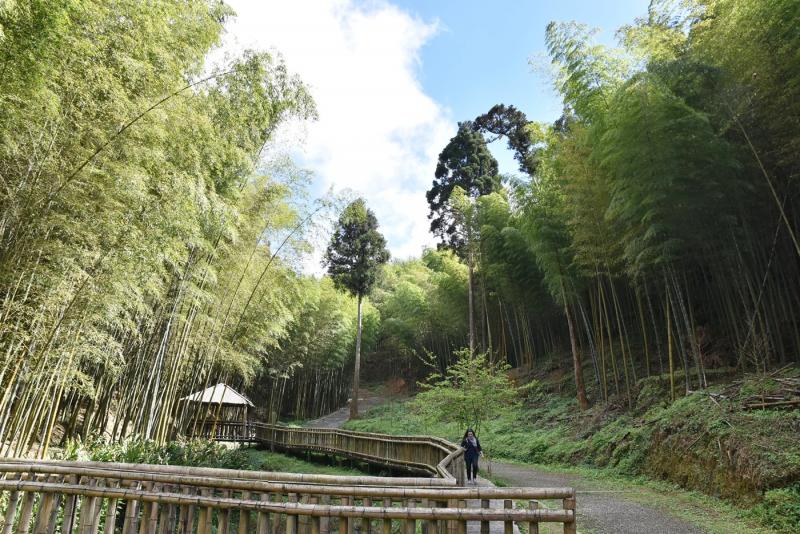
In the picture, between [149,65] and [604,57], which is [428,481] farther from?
[604,57]

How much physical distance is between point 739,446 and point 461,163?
1396 cm

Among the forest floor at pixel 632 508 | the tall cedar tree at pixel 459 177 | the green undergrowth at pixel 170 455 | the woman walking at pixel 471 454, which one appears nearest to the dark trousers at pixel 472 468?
the woman walking at pixel 471 454

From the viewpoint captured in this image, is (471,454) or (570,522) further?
(471,454)

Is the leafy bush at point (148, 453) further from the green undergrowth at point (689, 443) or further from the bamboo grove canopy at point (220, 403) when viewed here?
the green undergrowth at point (689, 443)

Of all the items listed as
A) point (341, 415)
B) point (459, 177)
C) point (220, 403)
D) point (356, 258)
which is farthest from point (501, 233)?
point (341, 415)

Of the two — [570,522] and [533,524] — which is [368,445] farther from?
[570,522]

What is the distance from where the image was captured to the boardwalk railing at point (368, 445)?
5.10 meters

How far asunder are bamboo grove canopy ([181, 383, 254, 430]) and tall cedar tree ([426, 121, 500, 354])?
28.9 ft

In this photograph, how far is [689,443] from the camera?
5.93m

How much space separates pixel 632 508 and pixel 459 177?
13849 millimetres

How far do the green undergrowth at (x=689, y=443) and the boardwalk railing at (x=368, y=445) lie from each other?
1.57 metres

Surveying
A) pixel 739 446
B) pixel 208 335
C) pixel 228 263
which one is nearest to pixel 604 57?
pixel 739 446

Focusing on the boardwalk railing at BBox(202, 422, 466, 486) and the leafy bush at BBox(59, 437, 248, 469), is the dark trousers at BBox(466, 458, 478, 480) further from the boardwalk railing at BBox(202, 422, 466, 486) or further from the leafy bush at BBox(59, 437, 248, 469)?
the leafy bush at BBox(59, 437, 248, 469)

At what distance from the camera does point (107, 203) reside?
3.88 meters
